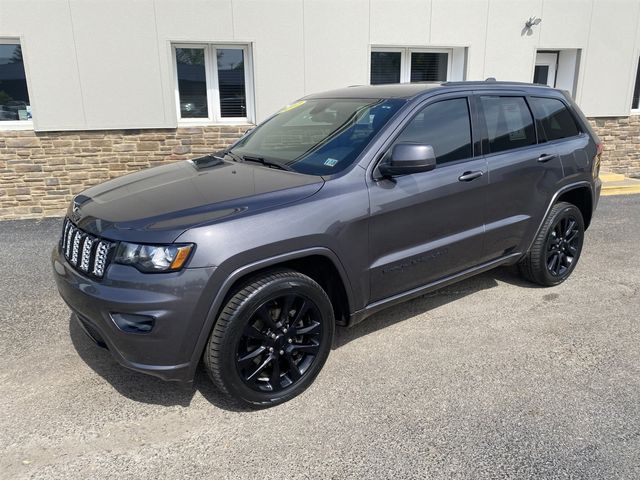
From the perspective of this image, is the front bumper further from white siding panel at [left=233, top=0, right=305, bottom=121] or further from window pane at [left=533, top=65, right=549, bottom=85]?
window pane at [left=533, top=65, right=549, bottom=85]

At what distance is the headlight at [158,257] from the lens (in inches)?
99.1

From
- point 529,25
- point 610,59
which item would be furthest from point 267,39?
point 610,59

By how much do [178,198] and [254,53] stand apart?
5.70 metres

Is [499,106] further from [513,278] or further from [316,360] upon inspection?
[316,360]

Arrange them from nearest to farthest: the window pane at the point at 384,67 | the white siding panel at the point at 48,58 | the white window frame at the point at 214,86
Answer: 1. the white siding panel at the point at 48,58
2. the white window frame at the point at 214,86
3. the window pane at the point at 384,67

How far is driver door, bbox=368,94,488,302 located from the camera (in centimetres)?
322

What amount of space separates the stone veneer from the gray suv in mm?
4048

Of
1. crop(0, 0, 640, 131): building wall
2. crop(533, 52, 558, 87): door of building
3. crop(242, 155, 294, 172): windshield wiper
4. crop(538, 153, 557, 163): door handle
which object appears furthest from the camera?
crop(533, 52, 558, 87): door of building

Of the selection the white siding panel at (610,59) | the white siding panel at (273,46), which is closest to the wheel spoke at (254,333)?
the white siding panel at (273,46)

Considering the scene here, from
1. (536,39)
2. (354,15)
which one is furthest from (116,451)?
(536,39)

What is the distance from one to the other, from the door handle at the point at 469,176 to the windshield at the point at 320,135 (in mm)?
688

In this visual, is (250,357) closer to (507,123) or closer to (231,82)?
(507,123)

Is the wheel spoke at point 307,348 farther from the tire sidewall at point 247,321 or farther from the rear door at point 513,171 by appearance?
the rear door at point 513,171

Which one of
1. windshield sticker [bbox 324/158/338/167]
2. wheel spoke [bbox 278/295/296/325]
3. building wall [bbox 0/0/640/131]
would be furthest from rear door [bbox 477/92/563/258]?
building wall [bbox 0/0/640/131]
